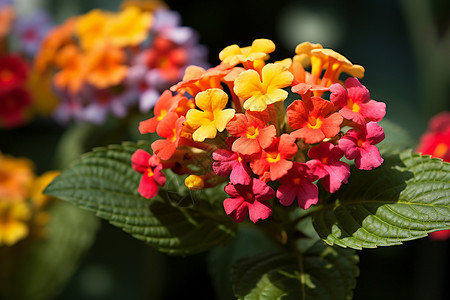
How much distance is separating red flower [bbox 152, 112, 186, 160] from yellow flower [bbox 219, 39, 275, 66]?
0.11 m

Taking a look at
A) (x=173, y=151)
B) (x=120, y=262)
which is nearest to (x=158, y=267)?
(x=120, y=262)

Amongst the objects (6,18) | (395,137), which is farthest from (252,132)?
(6,18)

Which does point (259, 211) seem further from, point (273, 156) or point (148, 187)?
point (148, 187)

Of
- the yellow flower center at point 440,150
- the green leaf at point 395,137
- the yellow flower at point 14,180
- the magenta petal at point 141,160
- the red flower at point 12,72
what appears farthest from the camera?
the red flower at point 12,72

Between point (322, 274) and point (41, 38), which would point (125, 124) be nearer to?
point (41, 38)

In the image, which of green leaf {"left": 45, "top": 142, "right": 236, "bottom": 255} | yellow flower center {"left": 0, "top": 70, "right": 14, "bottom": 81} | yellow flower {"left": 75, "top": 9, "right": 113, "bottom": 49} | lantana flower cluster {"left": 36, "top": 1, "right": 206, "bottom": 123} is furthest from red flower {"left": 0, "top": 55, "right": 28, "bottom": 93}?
green leaf {"left": 45, "top": 142, "right": 236, "bottom": 255}

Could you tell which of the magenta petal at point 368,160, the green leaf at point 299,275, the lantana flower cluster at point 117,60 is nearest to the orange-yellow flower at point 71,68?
the lantana flower cluster at point 117,60

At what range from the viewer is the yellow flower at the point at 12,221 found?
1097 millimetres

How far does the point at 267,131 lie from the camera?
2.12 feet

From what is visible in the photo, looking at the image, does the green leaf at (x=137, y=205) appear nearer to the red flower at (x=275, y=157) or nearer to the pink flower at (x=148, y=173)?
the pink flower at (x=148, y=173)

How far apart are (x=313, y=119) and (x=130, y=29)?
0.68 m

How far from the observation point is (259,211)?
644 millimetres

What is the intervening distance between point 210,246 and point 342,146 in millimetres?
269

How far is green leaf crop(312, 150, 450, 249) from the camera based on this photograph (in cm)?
65
